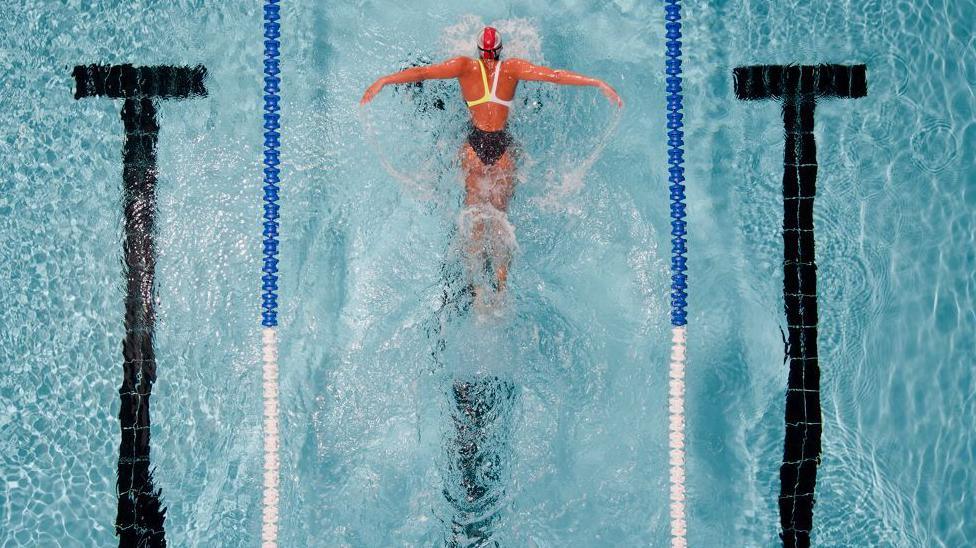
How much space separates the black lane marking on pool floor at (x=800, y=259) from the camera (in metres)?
3.89

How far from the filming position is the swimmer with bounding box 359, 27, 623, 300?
354 centimetres

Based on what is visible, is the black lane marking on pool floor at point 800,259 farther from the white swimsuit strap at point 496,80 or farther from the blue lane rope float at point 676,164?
the white swimsuit strap at point 496,80

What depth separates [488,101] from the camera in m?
3.59

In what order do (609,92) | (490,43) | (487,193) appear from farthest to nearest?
(487,193) → (609,92) → (490,43)

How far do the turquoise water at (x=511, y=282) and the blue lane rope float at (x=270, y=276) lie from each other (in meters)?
0.07

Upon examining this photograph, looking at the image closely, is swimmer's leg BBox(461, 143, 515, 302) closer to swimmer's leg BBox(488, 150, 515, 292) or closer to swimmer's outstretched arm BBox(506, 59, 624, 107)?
swimmer's leg BBox(488, 150, 515, 292)

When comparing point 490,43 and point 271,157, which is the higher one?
point 490,43

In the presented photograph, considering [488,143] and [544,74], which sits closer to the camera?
[544,74]

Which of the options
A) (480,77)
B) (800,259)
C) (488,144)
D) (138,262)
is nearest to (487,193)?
(488,144)

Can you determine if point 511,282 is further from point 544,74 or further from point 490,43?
point 490,43

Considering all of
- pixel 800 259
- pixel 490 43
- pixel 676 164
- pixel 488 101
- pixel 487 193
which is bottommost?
pixel 800 259

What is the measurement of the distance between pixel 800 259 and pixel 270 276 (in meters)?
2.37

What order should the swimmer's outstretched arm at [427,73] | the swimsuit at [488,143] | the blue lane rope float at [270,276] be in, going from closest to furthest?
the swimmer's outstretched arm at [427,73], the swimsuit at [488,143], the blue lane rope float at [270,276]

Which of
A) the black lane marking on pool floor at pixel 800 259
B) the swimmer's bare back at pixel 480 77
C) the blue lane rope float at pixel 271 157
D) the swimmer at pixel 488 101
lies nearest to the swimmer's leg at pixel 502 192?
the swimmer at pixel 488 101
